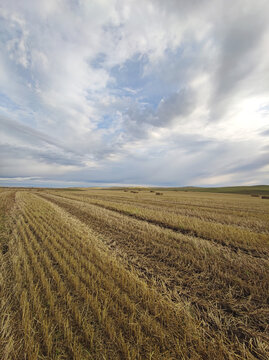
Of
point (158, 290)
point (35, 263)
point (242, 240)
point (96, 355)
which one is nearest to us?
point (96, 355)

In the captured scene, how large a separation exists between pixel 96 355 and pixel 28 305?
5.74ft

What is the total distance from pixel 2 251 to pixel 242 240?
10.4 m

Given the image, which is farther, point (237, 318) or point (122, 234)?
point (122, 234)

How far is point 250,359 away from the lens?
2.05 m

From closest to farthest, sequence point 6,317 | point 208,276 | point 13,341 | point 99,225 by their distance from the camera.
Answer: point 13,341 → point 6,317 → point 208,276 → point 99,225

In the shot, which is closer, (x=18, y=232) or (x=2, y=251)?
(x=2, y=251)

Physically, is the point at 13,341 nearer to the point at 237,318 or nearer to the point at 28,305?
the point at 28,305

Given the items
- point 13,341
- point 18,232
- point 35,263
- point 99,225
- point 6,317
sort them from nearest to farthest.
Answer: point 13,341
point 6,317
point 35,263
point 18,232
point 99,225

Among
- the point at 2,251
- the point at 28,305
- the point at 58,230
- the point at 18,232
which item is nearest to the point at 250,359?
the point at 28,305

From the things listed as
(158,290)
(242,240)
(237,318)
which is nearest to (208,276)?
(237,318)

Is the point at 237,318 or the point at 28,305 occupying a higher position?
the point at 28,305

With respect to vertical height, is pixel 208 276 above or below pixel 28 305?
below

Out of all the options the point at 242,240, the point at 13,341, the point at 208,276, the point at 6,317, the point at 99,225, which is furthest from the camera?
the point at 99,225

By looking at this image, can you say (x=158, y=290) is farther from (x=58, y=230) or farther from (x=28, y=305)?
(x=58, y=230)
